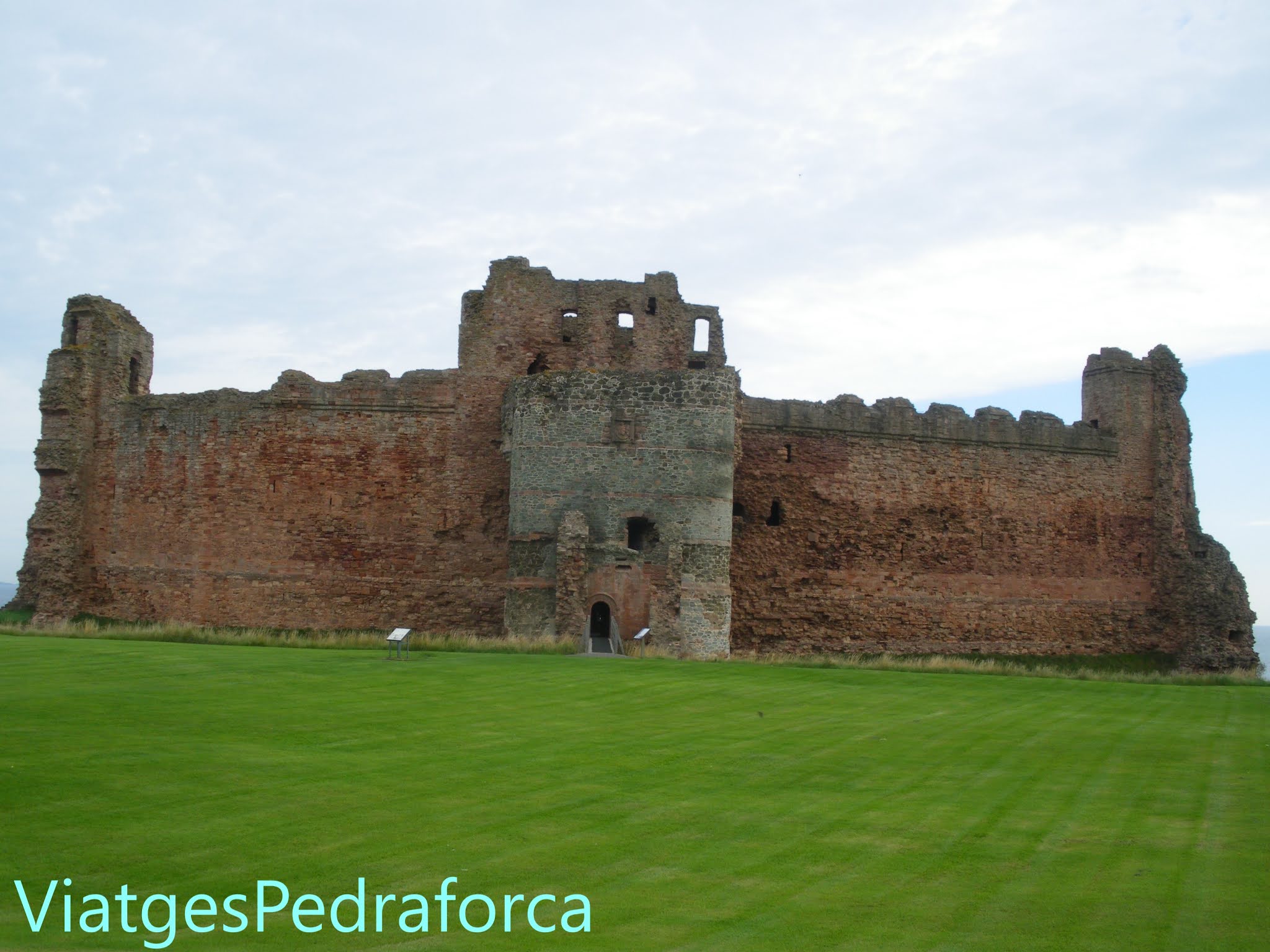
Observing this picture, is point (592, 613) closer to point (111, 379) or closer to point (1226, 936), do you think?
point (111, 379)

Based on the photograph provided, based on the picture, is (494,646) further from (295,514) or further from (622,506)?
(295,514)

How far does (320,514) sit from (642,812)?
64.1 ft

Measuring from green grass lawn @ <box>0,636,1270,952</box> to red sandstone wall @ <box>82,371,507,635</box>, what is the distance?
11892 mm

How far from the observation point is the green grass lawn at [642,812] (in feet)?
23.5

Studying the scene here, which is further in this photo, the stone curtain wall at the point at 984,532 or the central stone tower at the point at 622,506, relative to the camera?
the stone curtain wall at the point at 984,532

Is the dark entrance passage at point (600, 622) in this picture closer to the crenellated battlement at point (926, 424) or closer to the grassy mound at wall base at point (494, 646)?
the grassy mound at wall base at point (494, 646)

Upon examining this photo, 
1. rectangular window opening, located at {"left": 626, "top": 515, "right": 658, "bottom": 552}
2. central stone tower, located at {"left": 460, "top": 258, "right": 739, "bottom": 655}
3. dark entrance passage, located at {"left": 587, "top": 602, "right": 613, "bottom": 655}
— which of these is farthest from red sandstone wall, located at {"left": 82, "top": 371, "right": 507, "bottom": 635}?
rectangular window opening, located at {"left": 626, "top": 515, "right": 658, "bottom": 552}

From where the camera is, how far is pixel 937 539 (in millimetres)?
29219

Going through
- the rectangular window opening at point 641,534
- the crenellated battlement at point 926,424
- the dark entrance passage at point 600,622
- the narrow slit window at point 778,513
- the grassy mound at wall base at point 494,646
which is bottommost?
the grassy mound at wall base at point 494,646

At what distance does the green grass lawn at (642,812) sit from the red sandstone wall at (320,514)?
11.9 metres

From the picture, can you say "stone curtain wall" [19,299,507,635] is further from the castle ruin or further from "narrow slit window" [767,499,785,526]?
"narrow slit window" [767,499,785,526]

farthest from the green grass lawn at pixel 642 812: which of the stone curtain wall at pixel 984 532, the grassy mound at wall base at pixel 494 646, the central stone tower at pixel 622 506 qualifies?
the stone curtain wall at pixel 984 532

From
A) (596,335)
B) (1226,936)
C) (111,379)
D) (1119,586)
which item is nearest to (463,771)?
(1226,936)

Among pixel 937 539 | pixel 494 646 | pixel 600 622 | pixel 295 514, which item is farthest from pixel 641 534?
pixel 937 539
